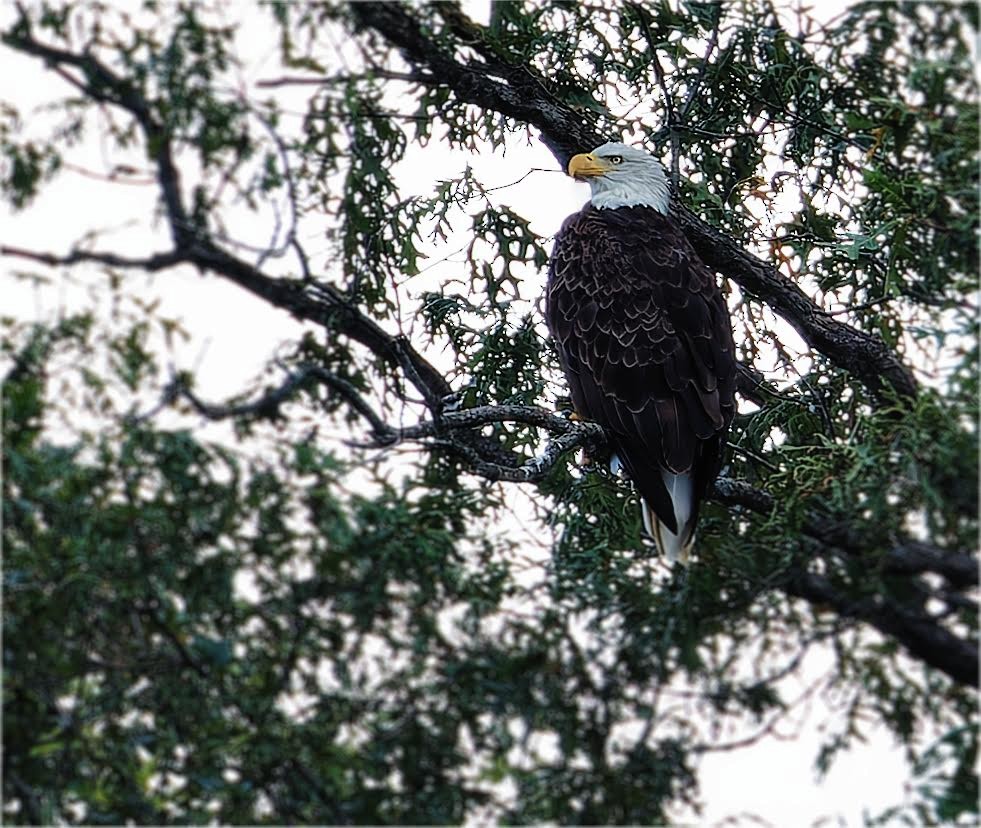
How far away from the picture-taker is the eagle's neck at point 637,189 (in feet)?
10.5

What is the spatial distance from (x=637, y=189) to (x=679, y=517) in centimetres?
78

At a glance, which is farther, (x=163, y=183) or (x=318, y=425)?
(x=163, y=183)

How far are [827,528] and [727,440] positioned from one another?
1265 mm

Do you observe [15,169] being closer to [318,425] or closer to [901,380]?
[318,425]

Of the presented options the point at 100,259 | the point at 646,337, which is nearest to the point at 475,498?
the point at 646,337

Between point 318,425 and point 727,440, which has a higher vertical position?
point 318,425

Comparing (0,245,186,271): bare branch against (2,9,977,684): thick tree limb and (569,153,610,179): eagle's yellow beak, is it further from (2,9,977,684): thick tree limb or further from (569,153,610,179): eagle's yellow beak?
(569,153,610,179): eagle's yellow beak

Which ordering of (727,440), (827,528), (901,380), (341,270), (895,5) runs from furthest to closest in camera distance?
(895,5) → (827,528) → (341,270) → (901,380) → (727,440)

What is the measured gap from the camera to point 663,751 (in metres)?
5.39

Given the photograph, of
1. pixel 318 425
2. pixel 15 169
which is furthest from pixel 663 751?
pixel 15 169

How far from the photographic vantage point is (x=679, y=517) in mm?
2955

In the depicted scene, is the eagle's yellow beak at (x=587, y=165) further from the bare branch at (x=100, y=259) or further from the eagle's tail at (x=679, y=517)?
the bare branch at (x=100, y=259)

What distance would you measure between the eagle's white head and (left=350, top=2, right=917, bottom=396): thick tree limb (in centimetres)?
5

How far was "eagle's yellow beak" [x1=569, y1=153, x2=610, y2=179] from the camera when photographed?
10.4ft
